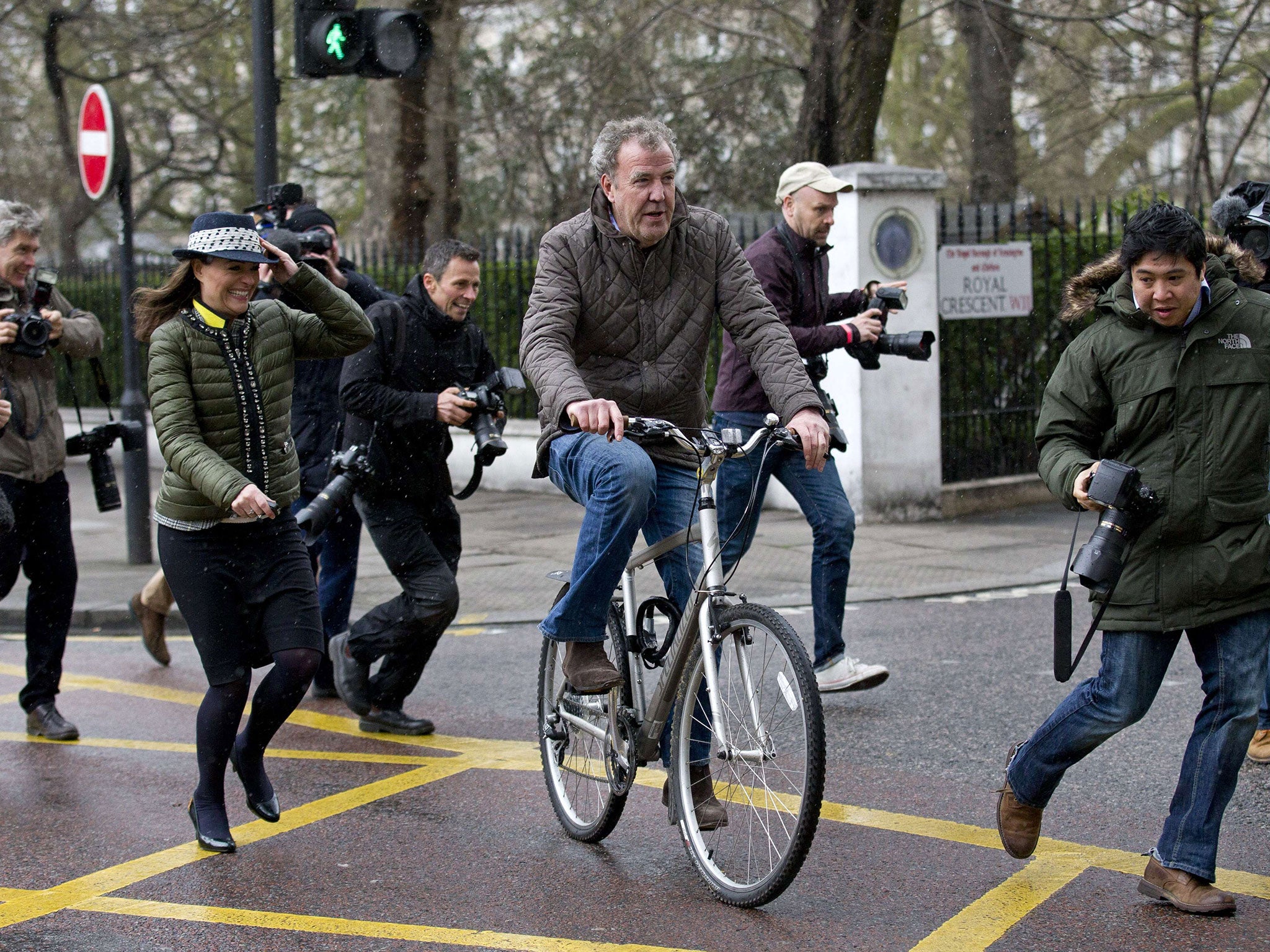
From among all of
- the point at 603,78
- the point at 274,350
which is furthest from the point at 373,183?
the point at 274,350

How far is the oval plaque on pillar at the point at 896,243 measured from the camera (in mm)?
10844

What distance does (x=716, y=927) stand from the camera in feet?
12.6

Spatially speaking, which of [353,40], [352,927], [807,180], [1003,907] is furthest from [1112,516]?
[353,40]

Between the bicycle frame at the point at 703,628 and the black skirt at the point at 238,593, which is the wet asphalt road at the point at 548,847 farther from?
the black skirt at the point at 238,593

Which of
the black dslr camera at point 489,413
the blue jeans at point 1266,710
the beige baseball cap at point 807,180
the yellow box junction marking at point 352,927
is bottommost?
the yellow box junction marking at point 352,927

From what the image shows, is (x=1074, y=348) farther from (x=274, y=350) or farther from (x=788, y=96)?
(x=788, y=96)

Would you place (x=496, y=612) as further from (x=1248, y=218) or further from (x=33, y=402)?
(x=1248, y=218)

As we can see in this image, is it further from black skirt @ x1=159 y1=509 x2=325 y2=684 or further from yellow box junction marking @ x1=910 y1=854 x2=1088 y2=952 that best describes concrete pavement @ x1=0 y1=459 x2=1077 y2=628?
yellow box junction marking @ x1=910 y1=854 x2=1088 y2=952

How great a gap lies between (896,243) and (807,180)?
482cm

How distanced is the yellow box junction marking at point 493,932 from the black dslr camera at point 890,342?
2092 millimetres

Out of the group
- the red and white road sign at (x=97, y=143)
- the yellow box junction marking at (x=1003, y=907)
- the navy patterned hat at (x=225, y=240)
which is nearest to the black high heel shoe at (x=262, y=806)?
the navy patterned hat at (x=225, y=240)

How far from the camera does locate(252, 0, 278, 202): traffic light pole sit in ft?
27.0

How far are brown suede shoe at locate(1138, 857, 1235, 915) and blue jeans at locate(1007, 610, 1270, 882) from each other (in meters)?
0.02

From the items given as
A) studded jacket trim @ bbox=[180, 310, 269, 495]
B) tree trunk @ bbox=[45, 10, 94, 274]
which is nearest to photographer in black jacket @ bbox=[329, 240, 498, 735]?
studded jacket trim @ bbox=[180, 310, 269, 495]
